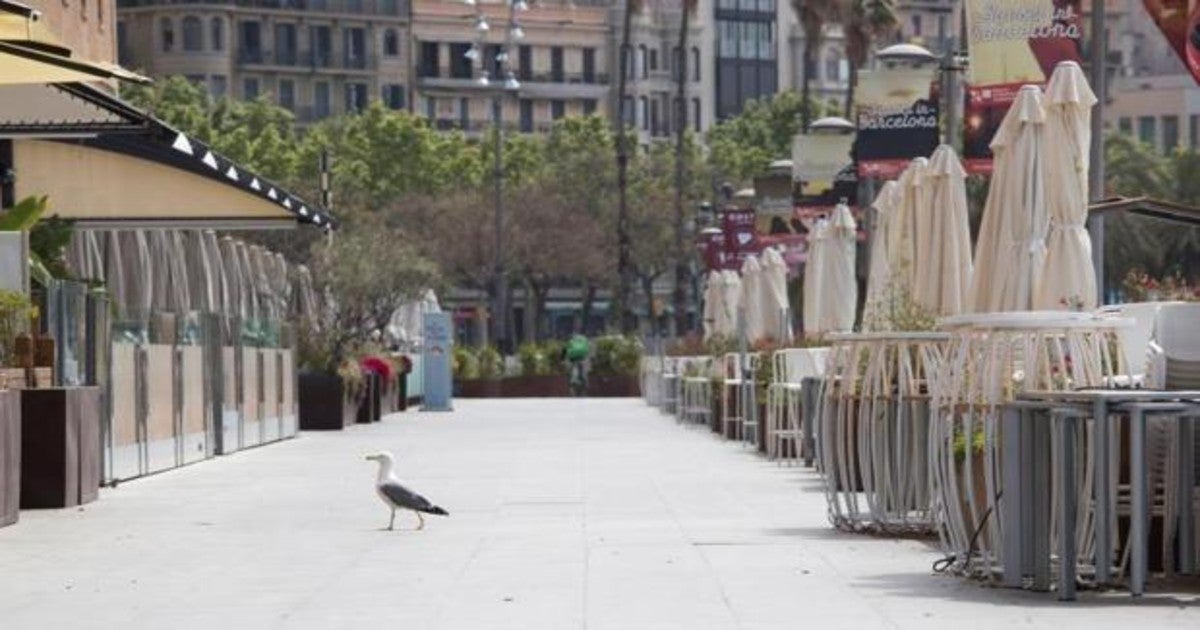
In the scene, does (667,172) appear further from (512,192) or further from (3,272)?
(3,272)

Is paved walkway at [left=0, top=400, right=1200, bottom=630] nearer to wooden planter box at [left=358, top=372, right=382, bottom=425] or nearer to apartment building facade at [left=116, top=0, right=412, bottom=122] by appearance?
wooden planter box at [left=358, top=372, right=382, bottom=425]

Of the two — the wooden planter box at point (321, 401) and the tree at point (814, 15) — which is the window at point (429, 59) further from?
the wooden planter box at point (321, 401)

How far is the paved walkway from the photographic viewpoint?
1370cm

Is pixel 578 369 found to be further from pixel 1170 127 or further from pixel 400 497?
pixel 1170 127

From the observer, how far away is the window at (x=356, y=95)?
157 meters

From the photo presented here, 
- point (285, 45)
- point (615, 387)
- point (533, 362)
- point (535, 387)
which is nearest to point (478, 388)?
point (535, 387)

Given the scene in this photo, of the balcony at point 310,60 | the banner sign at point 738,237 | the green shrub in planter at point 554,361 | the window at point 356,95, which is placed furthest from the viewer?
the window at point 356,95

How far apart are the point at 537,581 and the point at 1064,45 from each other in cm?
1375

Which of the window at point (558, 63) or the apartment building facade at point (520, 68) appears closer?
the apartment building facade at point (520, 68)

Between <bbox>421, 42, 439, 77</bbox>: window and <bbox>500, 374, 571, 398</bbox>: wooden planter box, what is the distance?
251ft

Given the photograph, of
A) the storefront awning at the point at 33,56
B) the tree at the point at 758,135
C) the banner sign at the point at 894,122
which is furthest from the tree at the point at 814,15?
the storefront awning at the point at 33,56

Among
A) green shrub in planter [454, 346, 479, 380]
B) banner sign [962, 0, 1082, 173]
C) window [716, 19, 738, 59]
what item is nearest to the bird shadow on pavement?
banner sign [962, 0, 1082, 173]

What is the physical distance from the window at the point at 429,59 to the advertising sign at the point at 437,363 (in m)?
97.4

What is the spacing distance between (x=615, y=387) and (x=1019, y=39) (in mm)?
54689
